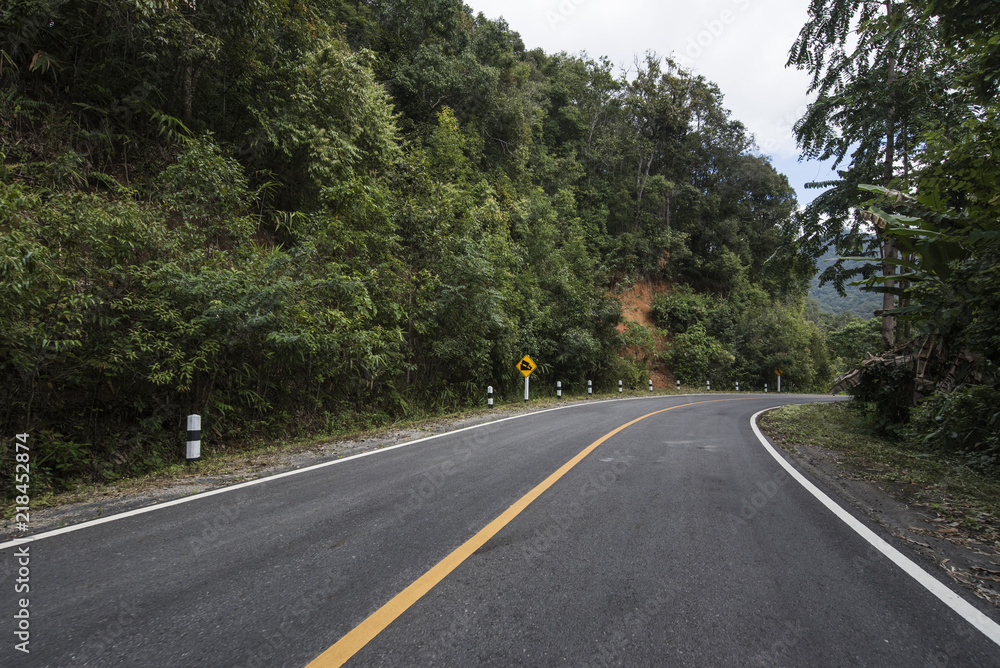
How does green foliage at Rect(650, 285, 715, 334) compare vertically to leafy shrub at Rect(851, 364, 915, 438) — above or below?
above

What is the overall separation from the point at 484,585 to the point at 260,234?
38.7ft

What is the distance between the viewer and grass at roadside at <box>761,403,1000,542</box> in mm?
4402

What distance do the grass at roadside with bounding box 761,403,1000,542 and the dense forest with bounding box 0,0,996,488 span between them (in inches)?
167

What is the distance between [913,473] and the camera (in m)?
5.96

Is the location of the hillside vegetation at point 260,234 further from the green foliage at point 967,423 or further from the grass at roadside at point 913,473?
the green foliage at point 967,423

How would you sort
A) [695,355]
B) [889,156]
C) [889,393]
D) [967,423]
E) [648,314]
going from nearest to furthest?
1. [967,423]
2. [889,393]
3. [889,156]
4. [695,355]
5. [648,314]

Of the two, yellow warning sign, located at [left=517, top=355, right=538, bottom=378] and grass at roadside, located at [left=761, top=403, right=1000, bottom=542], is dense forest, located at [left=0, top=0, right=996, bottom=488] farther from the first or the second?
grass at roadside, located at [left=761, top=403, right=1000, bottom=542]

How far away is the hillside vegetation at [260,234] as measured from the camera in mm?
6016

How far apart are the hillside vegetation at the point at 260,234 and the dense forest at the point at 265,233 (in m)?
0.05

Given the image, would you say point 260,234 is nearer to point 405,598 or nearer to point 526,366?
Result: point 526,366

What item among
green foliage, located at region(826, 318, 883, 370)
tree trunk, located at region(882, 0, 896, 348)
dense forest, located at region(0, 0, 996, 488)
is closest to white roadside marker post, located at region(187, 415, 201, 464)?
dense forest, located at region(0, 0, 996, 488)

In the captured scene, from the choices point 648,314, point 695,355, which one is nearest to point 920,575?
point 695,355

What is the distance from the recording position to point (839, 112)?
15344 mm

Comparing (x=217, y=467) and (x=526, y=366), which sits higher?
(x=526, y=366)
